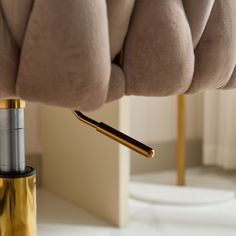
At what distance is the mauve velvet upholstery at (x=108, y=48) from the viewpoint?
0.36 m

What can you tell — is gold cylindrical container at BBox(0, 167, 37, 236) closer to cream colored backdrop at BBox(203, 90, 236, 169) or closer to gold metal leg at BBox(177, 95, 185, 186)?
gold metal leg at BBox(177, 95, 185, 186)

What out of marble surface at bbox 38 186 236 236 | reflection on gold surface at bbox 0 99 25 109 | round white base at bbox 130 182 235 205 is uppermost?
reflection on gold surface at bbox 0 99 25 109

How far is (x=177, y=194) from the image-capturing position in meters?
1.44

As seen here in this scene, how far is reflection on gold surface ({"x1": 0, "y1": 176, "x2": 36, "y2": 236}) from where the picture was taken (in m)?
0.61

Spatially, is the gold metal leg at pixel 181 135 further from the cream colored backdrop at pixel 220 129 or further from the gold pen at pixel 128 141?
the gold pen at pixel 128 141

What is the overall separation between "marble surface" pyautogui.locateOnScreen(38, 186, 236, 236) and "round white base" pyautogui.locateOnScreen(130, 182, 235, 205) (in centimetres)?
2

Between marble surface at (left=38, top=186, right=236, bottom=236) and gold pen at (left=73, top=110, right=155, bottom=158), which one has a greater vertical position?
gold pen at (left=73, top=110, right=155, bottom=158)

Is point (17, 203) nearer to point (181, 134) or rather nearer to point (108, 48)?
point (108, 48)

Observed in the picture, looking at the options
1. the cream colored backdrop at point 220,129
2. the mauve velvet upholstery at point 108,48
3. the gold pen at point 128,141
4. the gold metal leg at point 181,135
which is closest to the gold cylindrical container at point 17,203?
the gold pen at point 128,141

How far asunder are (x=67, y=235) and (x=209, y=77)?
77 cm

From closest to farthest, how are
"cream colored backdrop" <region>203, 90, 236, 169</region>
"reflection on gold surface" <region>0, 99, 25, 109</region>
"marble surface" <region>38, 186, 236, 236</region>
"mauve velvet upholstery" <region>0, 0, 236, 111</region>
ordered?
1. "mauve velvet upholstery" <region>0, 0, 236, 111</region>
2. "reflection on gold surface" <region>0, 99, 25, 109</region>
3. "marble surface" <region>38, 186, 236, 236</region>
4. "cream colored backdrop" <region>203, 90, 236, 169</region>

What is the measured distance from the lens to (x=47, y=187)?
1.54 meters

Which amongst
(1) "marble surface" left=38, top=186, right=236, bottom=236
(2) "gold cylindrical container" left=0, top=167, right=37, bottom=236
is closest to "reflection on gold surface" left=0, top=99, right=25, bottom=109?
(2) "gold cylindrical container" left=0, top=167, right=37, bottom=236

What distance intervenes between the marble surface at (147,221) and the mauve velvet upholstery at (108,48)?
2.43 feet
